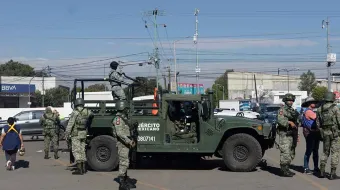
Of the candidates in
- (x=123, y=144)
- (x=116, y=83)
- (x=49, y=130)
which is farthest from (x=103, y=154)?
(x=49, y=130)

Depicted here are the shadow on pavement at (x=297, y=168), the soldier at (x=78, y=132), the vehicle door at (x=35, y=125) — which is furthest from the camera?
the vehicle door at (x=35, y=125)

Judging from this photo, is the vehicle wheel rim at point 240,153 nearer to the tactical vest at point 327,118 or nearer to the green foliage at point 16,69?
the tactical vest at point 327,118

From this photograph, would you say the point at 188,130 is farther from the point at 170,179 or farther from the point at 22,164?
the point at 22,164

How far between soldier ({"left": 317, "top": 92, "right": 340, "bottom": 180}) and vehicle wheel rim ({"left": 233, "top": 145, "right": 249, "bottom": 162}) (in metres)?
1.89

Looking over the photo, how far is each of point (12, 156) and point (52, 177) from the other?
6.70ft

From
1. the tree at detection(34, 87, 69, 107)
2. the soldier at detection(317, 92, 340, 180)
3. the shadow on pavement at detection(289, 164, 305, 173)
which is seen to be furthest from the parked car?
the tree at detection(34, 87, 69, 107)

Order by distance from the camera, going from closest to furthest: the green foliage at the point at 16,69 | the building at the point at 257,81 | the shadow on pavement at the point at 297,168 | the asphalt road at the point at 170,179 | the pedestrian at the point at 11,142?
the asphalt road at the point at 170,179, the shadow on pavement at the point at 297,168, the pedestrian at the point at 11,142, the green foliage at the point at 16,69, the building at the point at 257,81

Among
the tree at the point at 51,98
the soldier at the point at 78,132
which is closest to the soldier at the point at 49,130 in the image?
the soldier at the point at 78,132

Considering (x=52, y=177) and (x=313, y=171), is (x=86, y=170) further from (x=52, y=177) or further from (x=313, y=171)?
(x=313, y=171)

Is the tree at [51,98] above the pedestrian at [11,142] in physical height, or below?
above

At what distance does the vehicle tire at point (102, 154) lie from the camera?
37.4 ft

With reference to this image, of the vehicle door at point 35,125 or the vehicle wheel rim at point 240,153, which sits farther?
the vehicle door at point 35,125

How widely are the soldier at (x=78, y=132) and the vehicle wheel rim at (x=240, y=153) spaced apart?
369 centimetres

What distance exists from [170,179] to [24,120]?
A: 49.8 feet
